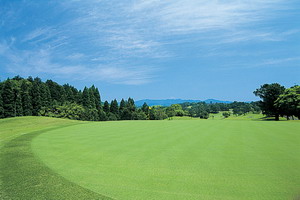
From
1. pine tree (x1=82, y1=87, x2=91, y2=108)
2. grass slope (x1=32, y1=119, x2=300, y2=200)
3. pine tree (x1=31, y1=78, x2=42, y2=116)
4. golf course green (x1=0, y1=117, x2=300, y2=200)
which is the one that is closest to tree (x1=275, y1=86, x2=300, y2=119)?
grass slope (x1=32, y1=119, x2=300, y2=200)

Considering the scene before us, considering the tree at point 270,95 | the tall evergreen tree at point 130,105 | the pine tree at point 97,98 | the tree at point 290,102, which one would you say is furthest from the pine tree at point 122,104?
the tree at point 290,102

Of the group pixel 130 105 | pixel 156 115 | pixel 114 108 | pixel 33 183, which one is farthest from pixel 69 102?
pixel 33 183

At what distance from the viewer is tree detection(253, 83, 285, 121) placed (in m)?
49.0

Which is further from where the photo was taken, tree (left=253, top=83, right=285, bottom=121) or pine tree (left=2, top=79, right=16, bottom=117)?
tree (left=253, top=83, right=285, bottom=121)

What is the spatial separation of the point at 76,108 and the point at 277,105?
47.2 metres

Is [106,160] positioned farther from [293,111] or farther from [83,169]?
[293,111]

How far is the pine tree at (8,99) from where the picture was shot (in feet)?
148

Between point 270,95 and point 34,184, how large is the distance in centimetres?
5592

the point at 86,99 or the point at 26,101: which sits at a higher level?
the point at 86,99

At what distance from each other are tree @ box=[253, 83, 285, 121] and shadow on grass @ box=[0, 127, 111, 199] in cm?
5325

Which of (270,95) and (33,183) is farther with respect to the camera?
Answer: (270,95)

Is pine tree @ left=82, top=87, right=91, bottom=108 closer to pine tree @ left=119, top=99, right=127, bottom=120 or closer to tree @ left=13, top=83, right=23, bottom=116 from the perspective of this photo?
pine tree @ left=119, top=99, right=127, bottom=120

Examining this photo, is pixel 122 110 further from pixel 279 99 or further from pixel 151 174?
pixel 151 174

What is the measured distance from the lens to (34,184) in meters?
4.28
